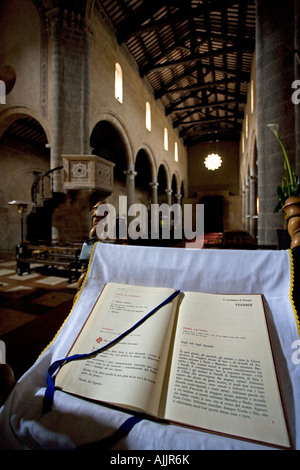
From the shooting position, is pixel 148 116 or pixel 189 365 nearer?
pixel 189 365

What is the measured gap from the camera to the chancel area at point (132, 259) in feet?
1.74

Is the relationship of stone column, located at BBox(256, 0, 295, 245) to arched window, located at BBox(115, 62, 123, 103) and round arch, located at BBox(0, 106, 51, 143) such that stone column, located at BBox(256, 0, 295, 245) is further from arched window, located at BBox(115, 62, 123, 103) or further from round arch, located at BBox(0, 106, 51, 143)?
arched window, located at BBox(115, 62, 123, 103)

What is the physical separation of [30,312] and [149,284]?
244cm

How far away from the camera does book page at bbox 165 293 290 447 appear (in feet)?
1.61

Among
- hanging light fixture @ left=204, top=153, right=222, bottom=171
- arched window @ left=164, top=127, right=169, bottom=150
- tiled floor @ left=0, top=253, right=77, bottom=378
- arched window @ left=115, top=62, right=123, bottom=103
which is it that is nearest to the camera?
tiled floor @ left=0, top=253, right=77, bottom=378

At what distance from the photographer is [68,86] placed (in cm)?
695

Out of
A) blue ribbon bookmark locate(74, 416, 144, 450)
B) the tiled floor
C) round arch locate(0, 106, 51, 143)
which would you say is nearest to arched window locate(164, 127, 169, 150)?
round arch locate(0, 106, 51, 143)

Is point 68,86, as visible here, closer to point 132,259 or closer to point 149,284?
point 132,259

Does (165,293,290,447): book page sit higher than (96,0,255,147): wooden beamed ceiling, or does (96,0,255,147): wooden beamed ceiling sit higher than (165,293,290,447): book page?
(96,0,255,147): wooden beamed ceiling

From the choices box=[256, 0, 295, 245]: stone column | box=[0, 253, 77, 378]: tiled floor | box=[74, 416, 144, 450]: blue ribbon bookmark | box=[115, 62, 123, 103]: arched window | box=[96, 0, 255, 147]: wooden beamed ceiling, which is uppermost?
box=[96, 0, 255, 147]: wooden beamed ceiling

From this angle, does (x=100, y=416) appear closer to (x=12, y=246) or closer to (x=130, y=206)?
(x=130, y=206)

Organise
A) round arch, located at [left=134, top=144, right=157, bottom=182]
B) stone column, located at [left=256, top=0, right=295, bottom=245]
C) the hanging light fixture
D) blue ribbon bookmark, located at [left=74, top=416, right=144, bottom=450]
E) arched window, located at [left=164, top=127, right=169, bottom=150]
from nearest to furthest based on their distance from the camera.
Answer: blue ribbon bookmark, located at [left=74, top=416, right=144, bottom=450], stone column, located at [left=256, top=0, right=295, bottom=245], round arch, located at [left=134, top=144, right=157, bottom=182], arched window, located at [left=164, top=127, right=169, bottom=150], the hanging light fixture

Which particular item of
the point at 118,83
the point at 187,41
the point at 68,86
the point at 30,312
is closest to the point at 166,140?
the point at 187,41

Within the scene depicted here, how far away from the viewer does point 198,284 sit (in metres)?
0.76
